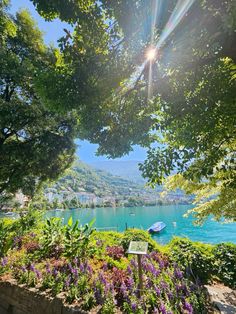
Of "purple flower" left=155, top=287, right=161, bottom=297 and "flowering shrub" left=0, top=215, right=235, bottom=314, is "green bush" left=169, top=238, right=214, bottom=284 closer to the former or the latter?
"flowering shrub" left=0, top=215, right=235, bottom=314

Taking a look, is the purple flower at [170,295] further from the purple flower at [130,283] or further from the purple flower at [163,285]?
the purple flower at [130,283]

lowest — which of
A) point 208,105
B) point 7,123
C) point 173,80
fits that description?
point 208,105

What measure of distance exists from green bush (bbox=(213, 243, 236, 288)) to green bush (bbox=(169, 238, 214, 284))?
5.9 inches

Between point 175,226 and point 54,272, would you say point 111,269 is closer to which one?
point 54,272

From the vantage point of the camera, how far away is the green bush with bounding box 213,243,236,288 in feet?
16.8

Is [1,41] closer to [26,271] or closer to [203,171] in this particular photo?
[26,271]

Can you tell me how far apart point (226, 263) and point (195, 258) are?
76 centimetres

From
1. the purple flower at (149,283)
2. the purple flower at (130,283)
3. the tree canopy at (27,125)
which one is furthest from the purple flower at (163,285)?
the tree canopy at (27,125)

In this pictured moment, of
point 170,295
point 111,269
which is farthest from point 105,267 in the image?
point 170,295

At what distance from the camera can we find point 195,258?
537 centimetres

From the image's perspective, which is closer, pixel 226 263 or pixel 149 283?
pixel 149 283

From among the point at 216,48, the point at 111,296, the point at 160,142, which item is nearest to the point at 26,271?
the point at 111,296

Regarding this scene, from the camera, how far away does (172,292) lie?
11.9 ft

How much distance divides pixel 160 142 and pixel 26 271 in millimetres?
4182
